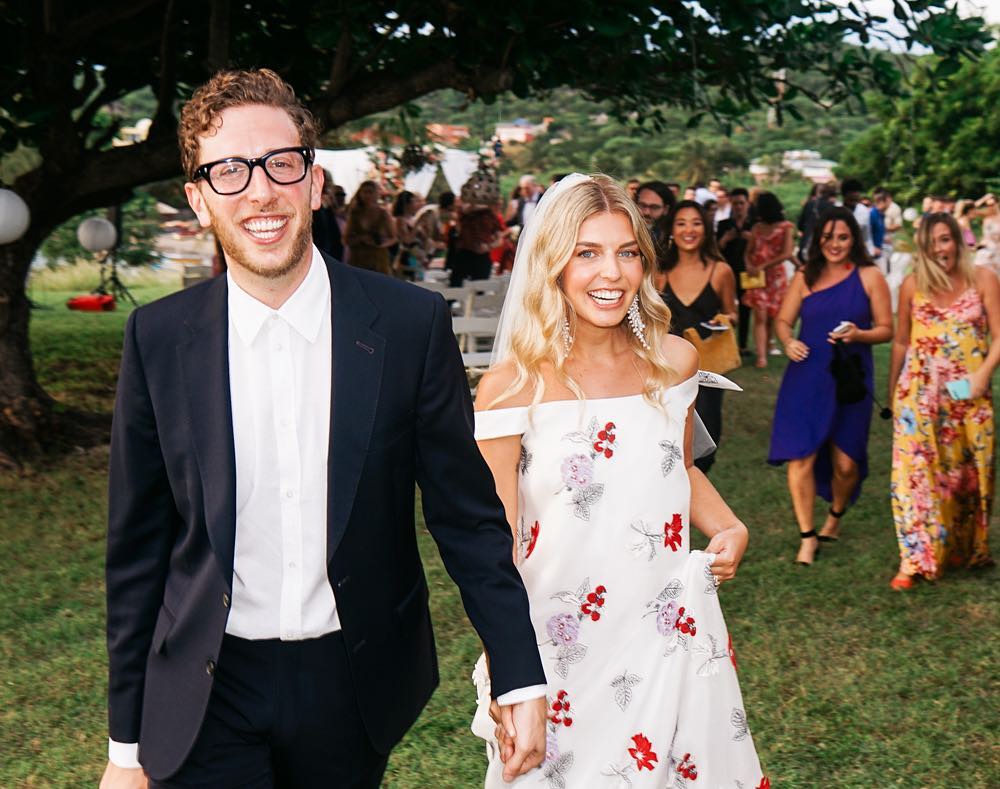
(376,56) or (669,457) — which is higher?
(376,56)

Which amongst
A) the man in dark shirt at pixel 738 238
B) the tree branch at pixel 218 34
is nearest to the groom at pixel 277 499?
the tree branch at pixel 218 34

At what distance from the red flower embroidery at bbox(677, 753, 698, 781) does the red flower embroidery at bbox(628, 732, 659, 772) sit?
3.0 inches

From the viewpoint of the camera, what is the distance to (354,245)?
46.1 feet

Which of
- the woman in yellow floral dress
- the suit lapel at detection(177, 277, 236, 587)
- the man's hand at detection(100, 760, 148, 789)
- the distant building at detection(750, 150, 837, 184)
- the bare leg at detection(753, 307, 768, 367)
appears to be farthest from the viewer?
the distant building at detection(750, 150, 837, 184)

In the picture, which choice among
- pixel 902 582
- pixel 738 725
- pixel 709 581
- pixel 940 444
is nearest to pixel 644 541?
pixel 709 581

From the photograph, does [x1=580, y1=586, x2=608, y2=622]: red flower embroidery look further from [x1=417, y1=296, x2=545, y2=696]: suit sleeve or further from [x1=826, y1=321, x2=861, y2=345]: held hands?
[x1=826, y1=321, x2=861, y2=345]: held hands

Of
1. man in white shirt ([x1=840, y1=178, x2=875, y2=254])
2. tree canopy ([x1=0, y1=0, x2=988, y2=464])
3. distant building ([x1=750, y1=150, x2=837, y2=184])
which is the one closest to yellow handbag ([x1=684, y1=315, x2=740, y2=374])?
tree canopy ([x1=0, y1=0, x2=988, y2=464])

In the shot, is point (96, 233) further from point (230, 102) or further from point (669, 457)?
point (230, 102)

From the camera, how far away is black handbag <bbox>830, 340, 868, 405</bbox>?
22.6 ft

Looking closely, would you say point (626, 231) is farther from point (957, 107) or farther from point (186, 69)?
point (957, 107)

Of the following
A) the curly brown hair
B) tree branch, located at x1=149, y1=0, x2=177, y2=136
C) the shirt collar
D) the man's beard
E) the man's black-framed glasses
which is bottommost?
the shirt collar

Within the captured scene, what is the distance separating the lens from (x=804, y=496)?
23.5ft

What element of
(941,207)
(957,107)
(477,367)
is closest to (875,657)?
(477,367)

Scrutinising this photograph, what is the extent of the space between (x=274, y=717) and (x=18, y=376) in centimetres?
770
